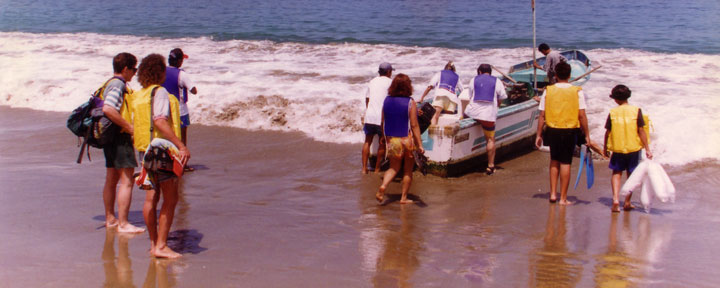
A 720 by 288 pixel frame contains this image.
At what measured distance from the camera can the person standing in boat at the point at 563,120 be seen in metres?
7.17

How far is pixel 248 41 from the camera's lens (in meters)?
25.7

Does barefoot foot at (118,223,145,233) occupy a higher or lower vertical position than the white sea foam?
higher

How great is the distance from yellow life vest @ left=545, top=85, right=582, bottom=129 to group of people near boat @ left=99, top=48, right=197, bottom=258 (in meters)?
3.82

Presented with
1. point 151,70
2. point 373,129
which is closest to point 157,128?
point 151,70

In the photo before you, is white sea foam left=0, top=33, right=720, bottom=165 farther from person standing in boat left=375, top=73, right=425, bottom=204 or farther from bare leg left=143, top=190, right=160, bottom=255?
bare leg left=143, top=190, right=160, bottom=255

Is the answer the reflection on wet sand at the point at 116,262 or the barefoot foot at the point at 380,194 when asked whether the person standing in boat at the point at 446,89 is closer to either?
the barefoot foot at the point at 380,194

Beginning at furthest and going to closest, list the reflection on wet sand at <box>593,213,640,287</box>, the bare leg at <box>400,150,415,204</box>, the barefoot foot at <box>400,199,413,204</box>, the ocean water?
the ocean water < the barefoot foot at <box>400,199,413,204</box> < the bare leg at <box>400,150,415,204</box> < the reflection on wet sand at <box>593,213,640,287</box>

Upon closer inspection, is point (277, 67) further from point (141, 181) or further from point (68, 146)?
point (141, 181)

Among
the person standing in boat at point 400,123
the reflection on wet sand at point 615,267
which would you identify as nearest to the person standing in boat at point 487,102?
the person standing in boat at point 400,123

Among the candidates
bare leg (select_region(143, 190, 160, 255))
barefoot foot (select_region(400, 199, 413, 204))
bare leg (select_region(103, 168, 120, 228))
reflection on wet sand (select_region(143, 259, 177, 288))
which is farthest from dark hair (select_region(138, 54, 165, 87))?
barefoot foot (select_region(400, 199, 413, 204))

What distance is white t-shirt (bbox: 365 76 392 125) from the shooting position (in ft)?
26.8

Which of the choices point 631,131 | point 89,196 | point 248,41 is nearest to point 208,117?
point 89,196

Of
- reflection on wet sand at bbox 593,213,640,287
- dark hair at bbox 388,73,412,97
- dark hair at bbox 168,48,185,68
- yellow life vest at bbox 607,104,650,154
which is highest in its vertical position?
dark hair at bbox 168,48,185,68

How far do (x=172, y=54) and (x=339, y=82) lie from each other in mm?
7890
